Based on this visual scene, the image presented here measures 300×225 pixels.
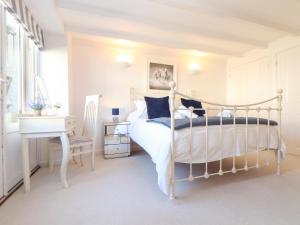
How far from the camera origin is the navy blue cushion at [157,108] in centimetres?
293

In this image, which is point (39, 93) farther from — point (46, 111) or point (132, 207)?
point (132, 207)

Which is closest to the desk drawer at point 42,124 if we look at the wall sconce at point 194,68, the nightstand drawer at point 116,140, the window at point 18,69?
the window at point 18,69

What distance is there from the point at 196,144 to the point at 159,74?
2.44 meters

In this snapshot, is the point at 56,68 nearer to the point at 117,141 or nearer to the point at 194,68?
the point at 117,141

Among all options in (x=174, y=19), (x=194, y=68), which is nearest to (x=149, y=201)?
(x=174, y=19)

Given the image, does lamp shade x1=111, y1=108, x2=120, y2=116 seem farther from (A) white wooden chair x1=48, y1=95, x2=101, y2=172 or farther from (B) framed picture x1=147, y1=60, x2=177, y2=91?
(B) framed picture x1=147, y1=60, x2=177, y2=91

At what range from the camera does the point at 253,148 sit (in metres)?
1.97

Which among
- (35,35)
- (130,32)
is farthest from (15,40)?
(130,32)

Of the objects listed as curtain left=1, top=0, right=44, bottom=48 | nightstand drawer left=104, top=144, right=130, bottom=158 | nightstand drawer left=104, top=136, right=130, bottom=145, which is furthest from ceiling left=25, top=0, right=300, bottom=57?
nightstand drawer left=104, top=144, right=130, bottom=158

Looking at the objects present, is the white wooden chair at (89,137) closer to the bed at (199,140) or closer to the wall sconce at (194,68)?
the bed at (199,140)

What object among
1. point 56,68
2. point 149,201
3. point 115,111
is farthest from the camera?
point 115,111

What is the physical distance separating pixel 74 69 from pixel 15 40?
3.67 ft

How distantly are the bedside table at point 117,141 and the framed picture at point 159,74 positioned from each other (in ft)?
3.62

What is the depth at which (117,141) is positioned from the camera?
304 cm
